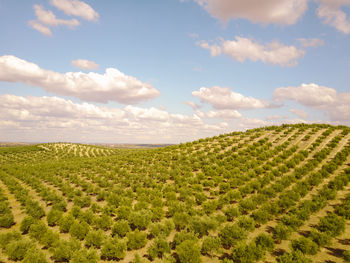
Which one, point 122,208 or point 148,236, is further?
point 122,208

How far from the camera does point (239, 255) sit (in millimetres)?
8359

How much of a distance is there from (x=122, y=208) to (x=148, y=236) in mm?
3665

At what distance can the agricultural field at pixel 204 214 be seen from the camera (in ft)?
29.0

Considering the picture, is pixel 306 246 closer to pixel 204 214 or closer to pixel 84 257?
pixel 204 214

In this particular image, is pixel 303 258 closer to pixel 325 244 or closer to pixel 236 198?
pixel 325 244

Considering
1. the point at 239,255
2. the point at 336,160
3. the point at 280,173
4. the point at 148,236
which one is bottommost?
the point at 148,236

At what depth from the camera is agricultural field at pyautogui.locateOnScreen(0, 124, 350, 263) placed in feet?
29.0

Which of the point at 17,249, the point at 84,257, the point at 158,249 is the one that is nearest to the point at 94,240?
the point at 84,257

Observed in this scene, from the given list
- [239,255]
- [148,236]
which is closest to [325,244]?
[239,255]

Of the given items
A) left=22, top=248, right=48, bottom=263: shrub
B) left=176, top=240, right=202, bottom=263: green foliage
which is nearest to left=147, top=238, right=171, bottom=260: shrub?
left=176, top=240, right=202, bottom=263: green foliage

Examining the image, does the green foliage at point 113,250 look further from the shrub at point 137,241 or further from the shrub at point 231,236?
the shrub at point 231,236

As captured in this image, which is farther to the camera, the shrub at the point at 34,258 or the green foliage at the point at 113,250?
the green foliage at the point at 113,250

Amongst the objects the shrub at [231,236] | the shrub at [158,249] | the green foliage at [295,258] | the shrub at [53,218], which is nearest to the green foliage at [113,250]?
the shrub at [158,249]

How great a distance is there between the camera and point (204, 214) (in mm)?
12977
